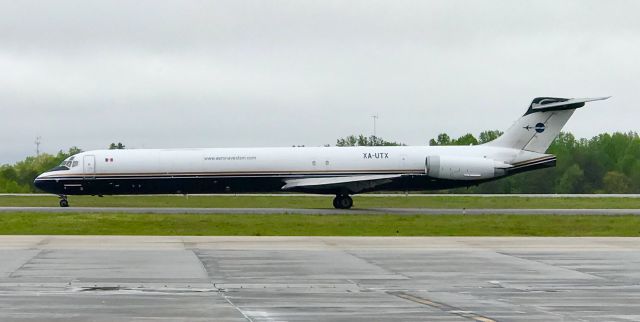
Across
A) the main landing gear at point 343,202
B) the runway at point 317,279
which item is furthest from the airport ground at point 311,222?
the runway at point 317,279

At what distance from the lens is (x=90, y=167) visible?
57562 mm

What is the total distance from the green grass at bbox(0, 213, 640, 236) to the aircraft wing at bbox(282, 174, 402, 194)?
7255 mm

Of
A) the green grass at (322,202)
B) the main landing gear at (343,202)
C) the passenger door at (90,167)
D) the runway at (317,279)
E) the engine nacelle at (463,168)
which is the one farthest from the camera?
the green grass at (322,202)

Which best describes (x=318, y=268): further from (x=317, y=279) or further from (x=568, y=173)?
(x=568, y=173)

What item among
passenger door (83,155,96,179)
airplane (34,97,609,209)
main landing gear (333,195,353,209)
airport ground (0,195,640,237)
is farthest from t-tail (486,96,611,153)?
passenger door (83,155,96,179)

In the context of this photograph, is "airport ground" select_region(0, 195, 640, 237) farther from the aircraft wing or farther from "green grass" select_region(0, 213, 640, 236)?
the aircraft wing

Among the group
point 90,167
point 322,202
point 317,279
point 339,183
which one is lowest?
point 317,279

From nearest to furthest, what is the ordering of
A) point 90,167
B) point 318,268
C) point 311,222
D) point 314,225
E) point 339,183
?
point 318,268
point 314,225
point 311,222
point 339,183
point 90,167

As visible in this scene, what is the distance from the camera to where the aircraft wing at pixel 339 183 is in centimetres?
5606

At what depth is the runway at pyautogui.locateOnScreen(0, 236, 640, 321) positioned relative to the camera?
52.7 ft

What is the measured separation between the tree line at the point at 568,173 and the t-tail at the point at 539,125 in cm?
3775

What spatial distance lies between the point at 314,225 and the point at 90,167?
784 inches

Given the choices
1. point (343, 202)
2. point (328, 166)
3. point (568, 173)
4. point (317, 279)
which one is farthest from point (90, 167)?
point (568, 173)

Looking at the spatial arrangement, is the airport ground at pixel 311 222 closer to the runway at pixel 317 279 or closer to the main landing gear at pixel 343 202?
the main landing gear at pixel 343 202
